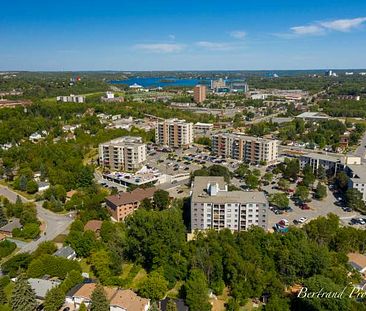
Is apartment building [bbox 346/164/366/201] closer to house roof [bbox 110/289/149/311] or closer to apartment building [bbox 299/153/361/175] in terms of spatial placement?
apartment building [bbox 299/153/361/175]

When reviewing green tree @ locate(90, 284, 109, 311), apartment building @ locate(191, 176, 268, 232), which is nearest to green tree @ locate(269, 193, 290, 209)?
apartment building @ locate(191, 176, 268, 232)

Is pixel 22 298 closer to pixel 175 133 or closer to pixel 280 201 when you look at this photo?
pixel 280 201

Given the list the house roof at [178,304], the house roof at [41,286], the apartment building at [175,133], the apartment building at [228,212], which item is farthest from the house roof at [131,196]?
the apartment building at [175,133]

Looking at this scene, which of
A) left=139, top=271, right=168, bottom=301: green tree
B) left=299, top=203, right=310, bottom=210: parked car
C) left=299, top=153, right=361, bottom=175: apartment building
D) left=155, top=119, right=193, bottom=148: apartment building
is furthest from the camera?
left=155, top=119, right=193, bottom=148: apartment building

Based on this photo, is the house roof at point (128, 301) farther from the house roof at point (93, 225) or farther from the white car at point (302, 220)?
the white car at point (302, 220)

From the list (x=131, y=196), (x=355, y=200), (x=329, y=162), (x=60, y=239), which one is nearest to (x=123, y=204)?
(x=131, y=196)
